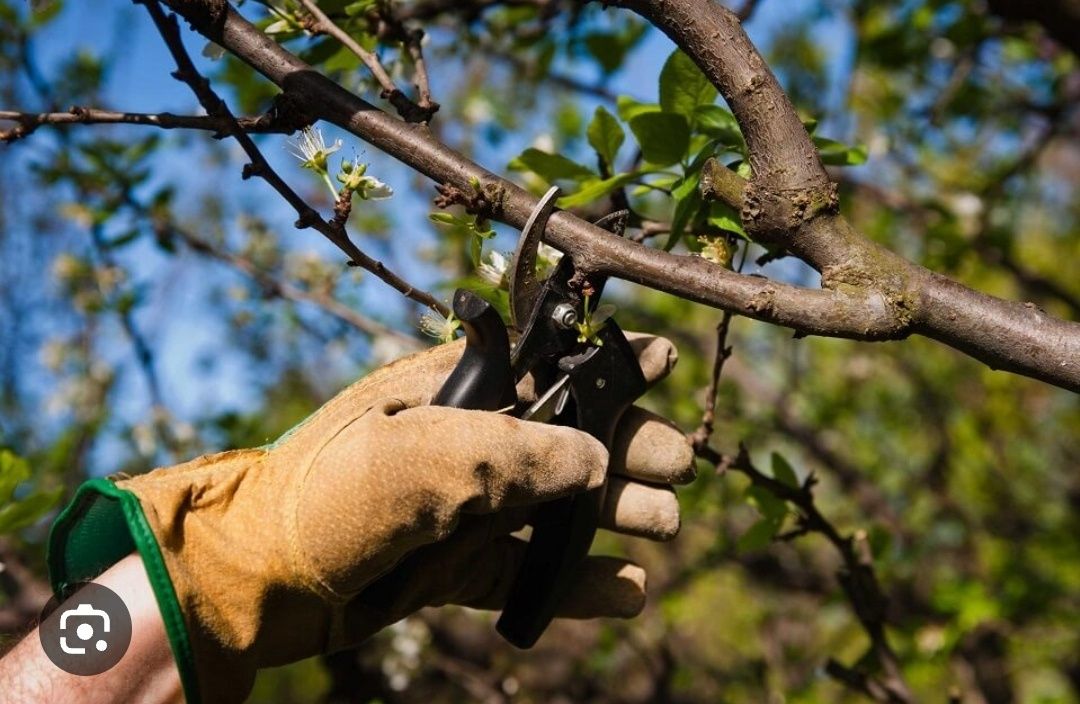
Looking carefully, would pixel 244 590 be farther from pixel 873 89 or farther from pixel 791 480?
pixel 873 89

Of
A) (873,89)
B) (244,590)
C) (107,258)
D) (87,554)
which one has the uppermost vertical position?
(107,258)

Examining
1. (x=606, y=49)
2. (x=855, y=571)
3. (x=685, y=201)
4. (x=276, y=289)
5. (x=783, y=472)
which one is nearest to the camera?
(x=685, y=201)

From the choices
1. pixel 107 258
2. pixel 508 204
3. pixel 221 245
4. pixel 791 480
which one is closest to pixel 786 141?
pixel 508 204

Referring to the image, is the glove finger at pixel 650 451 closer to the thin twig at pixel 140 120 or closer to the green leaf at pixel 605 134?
the green leaf at pixel 605 134

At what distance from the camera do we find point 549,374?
4.41 feet

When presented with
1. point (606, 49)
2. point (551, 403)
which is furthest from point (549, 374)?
point (606, 49)

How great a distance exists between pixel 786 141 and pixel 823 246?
0.43 ft

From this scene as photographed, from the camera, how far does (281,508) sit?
3.77 feet

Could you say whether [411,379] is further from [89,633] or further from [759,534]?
[759,534]

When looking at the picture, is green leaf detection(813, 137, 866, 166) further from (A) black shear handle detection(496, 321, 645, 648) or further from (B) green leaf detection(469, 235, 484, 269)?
(B) green leaf detection(469, 235, 484, 269)

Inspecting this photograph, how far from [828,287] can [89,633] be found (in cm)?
96

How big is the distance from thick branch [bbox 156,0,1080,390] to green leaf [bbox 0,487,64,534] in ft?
2.75

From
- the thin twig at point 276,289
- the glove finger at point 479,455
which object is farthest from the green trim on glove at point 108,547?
the thin twig at point 276,289

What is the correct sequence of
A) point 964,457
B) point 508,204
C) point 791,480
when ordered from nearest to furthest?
point 508,204 < point 791,480 < point 964,457
